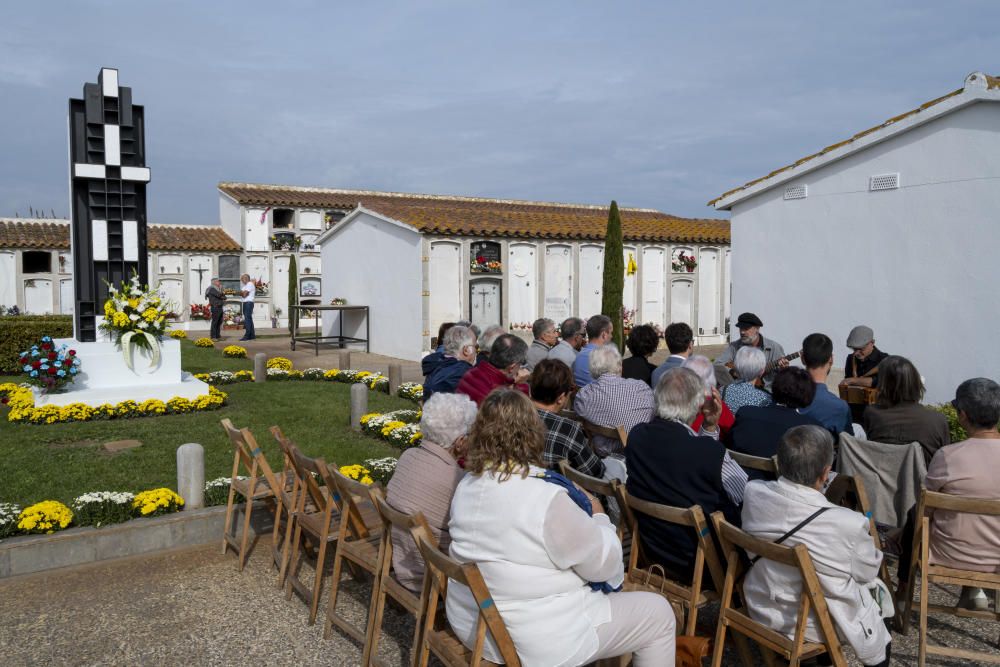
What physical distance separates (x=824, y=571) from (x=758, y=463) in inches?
41.5

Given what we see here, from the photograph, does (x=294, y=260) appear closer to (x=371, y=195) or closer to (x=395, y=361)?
(x=371, y=195)

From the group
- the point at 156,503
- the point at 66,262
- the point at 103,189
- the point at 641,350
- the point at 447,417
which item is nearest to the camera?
the point at 447,417

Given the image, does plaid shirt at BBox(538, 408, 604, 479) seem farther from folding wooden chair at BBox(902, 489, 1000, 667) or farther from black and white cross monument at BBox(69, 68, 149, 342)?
black and white cross monument at BBox(69, 68, 149, 342)

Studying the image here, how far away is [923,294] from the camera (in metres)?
9.56

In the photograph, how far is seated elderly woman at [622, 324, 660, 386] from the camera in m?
6.25

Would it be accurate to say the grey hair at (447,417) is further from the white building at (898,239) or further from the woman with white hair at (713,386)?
the white building at (898,239)

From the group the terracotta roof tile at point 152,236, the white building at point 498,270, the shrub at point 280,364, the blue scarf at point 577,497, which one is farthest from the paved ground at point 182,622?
the terracotta roof tile at point 152,236

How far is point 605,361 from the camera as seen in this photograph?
494 centimetres

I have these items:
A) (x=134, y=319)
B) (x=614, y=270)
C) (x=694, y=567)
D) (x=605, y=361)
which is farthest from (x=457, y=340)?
(x=614, y=270)

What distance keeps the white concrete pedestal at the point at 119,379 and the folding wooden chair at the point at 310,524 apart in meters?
6.10

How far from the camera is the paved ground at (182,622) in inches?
141

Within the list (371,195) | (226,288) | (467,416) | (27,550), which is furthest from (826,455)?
(371,195)

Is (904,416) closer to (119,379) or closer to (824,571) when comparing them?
(824,571)

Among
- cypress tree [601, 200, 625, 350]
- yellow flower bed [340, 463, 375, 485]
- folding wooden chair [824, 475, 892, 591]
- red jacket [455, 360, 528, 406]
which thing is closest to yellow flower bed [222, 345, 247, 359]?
cypress tree [601, 200, 625, 350]
